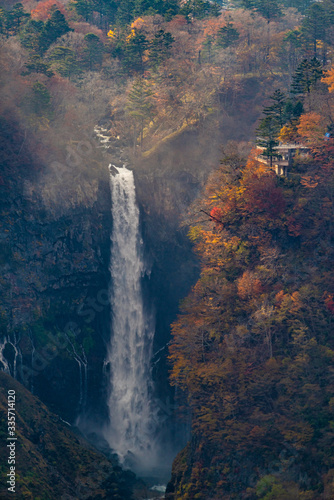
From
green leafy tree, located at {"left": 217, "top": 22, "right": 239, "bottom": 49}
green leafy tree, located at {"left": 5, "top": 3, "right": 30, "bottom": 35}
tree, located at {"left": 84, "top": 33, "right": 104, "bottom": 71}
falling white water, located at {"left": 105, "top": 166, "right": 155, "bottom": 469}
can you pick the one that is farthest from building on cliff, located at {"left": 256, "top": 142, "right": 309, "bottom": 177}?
green leafy tree, located at {"left": 5, "top": 3, "right": 30, "bottom": 35}

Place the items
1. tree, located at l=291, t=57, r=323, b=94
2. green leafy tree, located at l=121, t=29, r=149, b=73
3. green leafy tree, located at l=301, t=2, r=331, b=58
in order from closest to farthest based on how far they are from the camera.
→ tree, located at l=291, t=57, r=323, b=94
green leafy tree, located at l=121, t=29, r=149, b=73
green leafy tree, located at l=301, t=2, r=331, b=58

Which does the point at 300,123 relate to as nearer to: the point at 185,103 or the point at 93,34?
the point at 185,103

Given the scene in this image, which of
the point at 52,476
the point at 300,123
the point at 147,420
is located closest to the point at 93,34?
the point at 300,123

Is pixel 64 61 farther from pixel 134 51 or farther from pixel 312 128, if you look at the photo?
pixel 312 128

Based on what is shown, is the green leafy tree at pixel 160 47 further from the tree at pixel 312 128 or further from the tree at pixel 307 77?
the tree at pixel 312 128

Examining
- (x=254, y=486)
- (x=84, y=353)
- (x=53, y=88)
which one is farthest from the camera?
(x=53, y=88)

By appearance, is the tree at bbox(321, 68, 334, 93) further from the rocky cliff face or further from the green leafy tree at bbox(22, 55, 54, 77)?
the rocky cliff face

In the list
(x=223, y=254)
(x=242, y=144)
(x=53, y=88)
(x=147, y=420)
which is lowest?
(x=147, y=420)

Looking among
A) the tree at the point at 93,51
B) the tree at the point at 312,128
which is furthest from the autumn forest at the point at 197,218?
the tree at the point at 93,51
